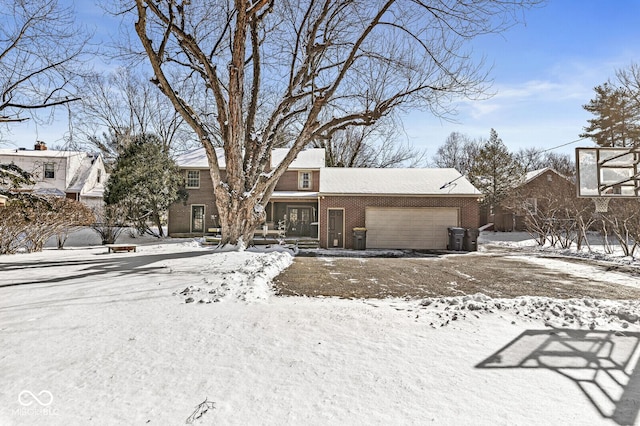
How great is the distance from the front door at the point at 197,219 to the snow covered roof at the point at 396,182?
8476 millimetres

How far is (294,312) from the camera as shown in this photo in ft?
14.6

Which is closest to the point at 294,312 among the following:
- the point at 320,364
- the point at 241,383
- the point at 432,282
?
the point at 320,364

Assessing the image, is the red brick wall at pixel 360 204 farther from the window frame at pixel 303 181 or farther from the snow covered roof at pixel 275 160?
the snow covered roof at pixel 275 160

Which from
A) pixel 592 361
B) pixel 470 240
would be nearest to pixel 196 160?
pixel 470 240

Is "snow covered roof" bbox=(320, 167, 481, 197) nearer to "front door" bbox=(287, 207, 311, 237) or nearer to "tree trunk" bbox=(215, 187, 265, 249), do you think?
"front door" bbox=(287, 207, 311, 237)

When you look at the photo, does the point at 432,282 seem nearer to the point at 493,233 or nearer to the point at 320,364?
the point at 320,364

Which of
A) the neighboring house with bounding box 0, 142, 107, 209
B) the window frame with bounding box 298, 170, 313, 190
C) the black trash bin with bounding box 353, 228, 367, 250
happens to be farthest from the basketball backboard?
the neighboring house with bounding box 0, 142, 107, 209

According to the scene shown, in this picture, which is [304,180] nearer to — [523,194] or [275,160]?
[275,160]

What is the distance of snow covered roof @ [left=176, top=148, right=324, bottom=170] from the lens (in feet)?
74.9

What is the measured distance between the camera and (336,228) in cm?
1853

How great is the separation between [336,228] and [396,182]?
4.26 m

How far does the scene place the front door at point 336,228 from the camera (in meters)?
18.4

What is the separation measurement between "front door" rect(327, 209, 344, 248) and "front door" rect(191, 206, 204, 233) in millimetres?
9494

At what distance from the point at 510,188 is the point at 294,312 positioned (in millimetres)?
29770
